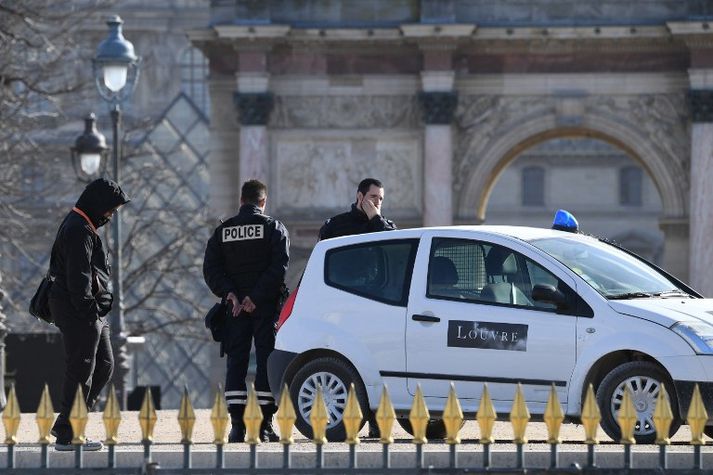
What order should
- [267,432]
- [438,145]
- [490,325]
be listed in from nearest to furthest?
[490,325], [267,432], [438,145]

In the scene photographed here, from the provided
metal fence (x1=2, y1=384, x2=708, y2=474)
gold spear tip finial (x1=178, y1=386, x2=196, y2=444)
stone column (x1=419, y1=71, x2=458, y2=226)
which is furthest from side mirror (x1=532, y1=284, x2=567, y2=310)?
stone column (x1=419, y1=71, x2=458, y2=226)

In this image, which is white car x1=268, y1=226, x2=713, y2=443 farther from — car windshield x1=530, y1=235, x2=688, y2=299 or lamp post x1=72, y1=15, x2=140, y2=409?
lamp post x1=72, y1=15, x2=140, y2=409

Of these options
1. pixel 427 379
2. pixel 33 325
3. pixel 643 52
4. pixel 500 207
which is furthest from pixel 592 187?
pixel 427 379

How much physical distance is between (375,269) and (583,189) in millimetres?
81783

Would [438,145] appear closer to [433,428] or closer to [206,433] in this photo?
[206,433]

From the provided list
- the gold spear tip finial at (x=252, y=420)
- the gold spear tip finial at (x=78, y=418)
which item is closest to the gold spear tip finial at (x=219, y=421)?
the gold spear tip finial at (x=252, y=420)

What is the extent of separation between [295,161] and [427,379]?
24.4m

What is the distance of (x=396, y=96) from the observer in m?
40.2

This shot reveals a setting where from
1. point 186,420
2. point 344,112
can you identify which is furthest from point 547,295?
point 344,112

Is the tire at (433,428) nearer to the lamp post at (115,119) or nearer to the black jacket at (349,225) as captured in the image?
the black jacket at (349,225)

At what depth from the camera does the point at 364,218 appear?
17750mm

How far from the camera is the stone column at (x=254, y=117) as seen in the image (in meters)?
39.9

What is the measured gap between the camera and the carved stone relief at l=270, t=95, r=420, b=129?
40250mm

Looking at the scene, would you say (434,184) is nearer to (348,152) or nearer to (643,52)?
(348,152)
